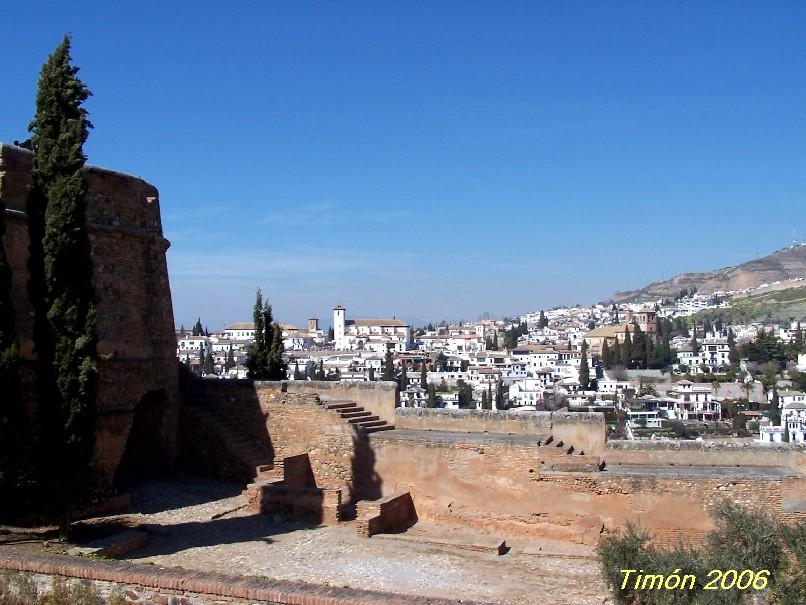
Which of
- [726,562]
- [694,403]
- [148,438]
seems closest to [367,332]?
[694,403]

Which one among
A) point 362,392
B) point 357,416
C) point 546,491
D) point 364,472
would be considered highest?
point 362,392

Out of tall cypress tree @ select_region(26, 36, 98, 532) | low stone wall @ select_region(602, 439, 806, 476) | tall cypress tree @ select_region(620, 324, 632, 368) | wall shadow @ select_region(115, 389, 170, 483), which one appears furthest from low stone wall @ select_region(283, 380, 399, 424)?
tall cypress tree @ select_region(620, 324, 632, 368)

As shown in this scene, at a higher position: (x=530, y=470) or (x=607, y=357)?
(x=530, y=470)

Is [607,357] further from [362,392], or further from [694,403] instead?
[362,392]

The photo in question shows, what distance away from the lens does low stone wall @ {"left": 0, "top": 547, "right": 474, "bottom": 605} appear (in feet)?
20.9

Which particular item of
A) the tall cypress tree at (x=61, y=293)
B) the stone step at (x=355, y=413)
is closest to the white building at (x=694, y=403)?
the stone step at (x=355, y=413)

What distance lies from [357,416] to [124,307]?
492 centimetres

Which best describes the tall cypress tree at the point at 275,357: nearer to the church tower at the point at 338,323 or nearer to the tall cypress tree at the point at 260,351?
the tall cypress tree at the point at 260,351

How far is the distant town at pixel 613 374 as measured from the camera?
261 feet

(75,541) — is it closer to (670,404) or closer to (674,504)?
(674,504)

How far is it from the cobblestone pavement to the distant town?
46.4m

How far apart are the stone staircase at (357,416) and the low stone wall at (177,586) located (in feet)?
24.4

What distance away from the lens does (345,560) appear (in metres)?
10.6

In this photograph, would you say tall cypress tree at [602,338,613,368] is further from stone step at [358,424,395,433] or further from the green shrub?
the green shrub
